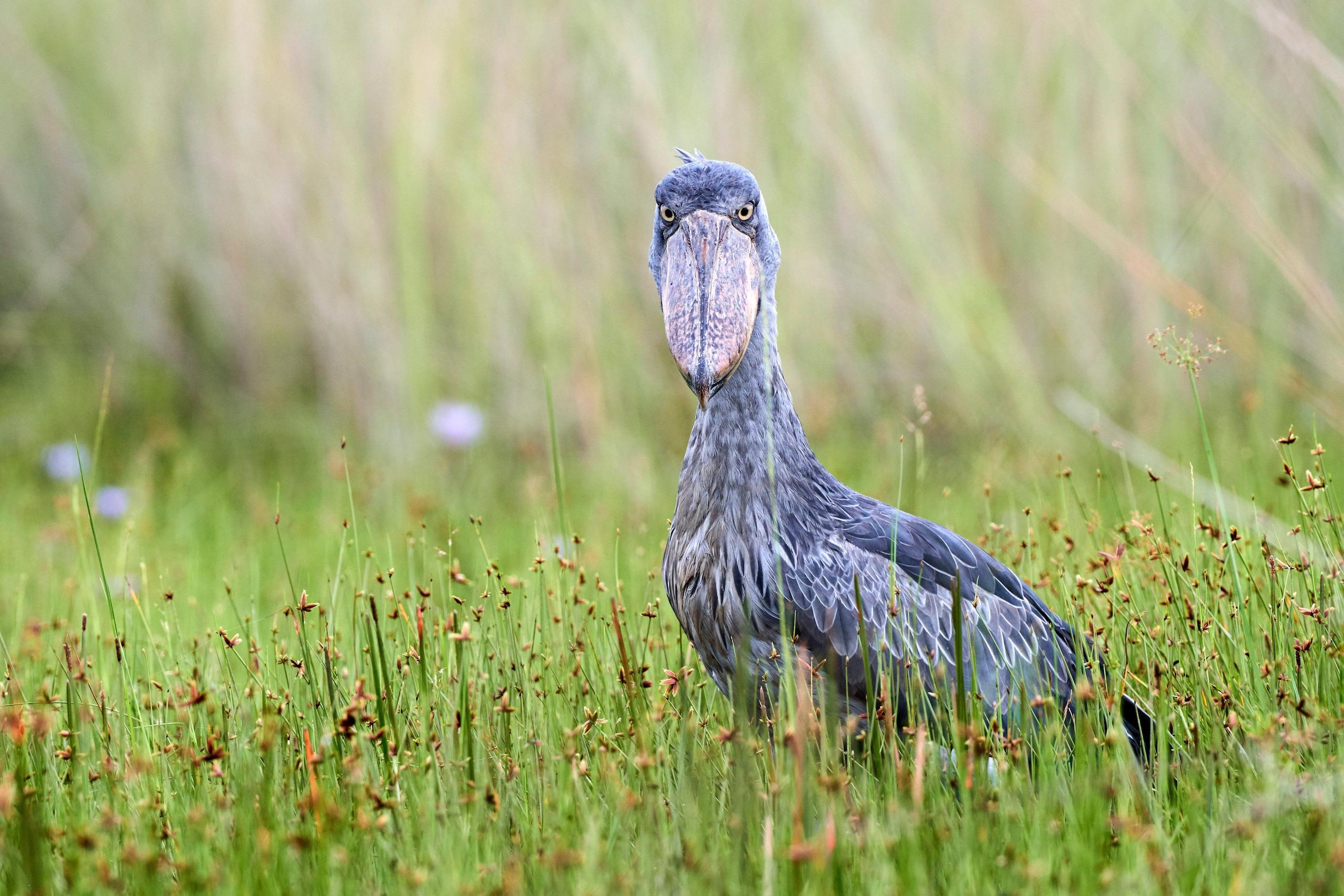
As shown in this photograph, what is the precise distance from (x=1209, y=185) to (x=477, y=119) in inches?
128

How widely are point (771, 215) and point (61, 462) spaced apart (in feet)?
11.7

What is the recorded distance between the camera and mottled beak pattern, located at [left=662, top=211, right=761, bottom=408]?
112 inches

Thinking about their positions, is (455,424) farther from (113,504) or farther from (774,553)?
(774,553)

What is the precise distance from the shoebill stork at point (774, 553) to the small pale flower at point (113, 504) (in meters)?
3.56

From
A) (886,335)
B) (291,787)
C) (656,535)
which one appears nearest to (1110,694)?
(291,787)

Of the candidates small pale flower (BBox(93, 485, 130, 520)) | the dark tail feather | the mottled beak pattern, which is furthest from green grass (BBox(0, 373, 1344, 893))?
small pale flower (BBox(93, 485, 130, 520))

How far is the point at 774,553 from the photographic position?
125 inches

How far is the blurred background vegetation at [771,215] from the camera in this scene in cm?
602

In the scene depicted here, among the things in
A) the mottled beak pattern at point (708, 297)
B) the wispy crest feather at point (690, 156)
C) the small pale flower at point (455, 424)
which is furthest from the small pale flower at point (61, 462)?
the mottled beak pattern at point (708, 297)

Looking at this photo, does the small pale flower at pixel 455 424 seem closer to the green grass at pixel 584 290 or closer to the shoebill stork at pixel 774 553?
Answer: the green grass at pixel 584 290

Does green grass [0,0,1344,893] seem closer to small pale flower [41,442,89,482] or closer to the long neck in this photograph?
small pale flower [41,442,89,482]

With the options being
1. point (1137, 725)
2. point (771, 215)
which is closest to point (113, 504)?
point (771, 215)

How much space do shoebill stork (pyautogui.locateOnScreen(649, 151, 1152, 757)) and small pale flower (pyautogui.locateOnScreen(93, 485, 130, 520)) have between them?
3.56 metres

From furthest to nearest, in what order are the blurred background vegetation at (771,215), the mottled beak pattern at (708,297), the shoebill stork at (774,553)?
1. the blurred background vegetation at (771,215)
2. the shoebill stork at (774,553)
3. the mottled beak pattern at (708,297)
